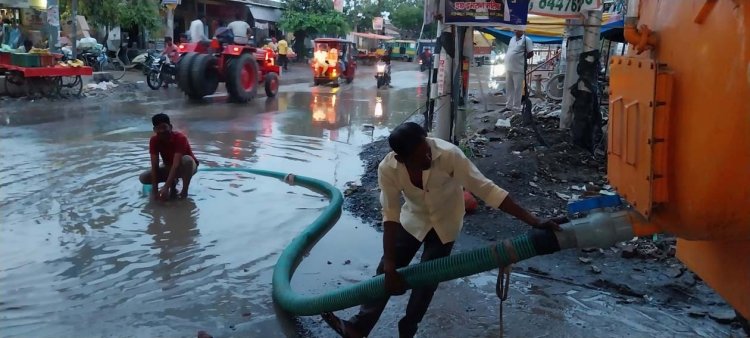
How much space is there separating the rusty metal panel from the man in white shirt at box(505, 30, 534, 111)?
9685mm

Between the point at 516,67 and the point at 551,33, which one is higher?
the point at 551,33

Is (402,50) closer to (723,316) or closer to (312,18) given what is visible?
(312,18)

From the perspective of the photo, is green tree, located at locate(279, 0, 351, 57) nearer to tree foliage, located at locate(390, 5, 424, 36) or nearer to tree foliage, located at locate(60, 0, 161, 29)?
tree foliage, located at locate(60, 0, 161, 29)

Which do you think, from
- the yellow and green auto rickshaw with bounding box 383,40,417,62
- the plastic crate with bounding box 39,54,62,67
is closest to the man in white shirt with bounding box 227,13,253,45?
the plastic crate with bounding box 39,54,62,67

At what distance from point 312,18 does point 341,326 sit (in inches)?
1226

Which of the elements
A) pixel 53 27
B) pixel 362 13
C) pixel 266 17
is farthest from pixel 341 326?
pixel 362 13

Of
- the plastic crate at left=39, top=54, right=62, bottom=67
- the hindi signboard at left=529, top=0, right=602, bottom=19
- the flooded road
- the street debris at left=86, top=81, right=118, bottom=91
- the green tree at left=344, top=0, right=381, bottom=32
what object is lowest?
the flooded road

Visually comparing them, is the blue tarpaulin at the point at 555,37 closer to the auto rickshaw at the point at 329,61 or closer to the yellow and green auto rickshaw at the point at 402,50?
the auto rickshaw at the point at 329,61

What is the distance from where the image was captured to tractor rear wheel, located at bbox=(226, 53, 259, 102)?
1488cm

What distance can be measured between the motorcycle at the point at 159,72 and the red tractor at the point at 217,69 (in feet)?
6.94

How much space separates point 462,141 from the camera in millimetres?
8281

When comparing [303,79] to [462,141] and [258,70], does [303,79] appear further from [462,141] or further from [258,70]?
[462,141]

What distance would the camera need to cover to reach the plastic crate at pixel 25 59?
13.4 m

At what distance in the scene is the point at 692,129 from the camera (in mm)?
1888
